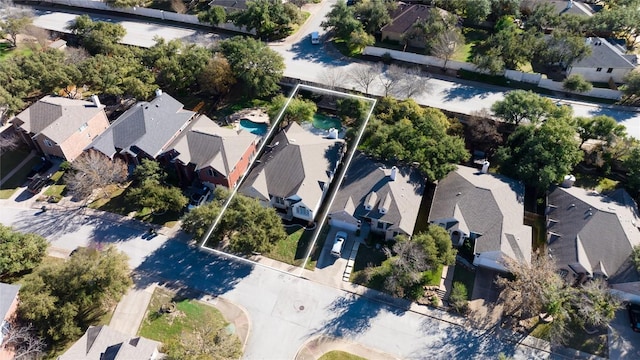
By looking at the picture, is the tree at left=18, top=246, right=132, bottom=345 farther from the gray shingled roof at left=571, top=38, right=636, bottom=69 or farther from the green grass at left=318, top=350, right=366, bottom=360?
the gray shingled roof at left=571, top=38, right=636, bottom=69

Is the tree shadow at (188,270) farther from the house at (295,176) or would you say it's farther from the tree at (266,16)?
the tree at (266,16)

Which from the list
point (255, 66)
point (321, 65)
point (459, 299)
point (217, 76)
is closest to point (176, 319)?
point (459, 299)

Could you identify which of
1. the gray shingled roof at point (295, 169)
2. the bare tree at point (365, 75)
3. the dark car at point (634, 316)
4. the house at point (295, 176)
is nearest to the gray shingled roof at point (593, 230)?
the dark car at point (634, 316)

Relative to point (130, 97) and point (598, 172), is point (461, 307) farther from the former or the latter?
point (130, 97)

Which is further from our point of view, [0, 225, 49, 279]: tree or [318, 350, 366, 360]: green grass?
[0, 225, 49, 279]: tree

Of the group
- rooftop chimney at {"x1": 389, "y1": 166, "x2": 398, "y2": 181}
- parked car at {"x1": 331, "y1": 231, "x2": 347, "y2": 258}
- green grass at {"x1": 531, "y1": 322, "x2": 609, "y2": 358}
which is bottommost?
green grass at {"x1": 531, "y1": 322, "x2": 609, "y2": 358}

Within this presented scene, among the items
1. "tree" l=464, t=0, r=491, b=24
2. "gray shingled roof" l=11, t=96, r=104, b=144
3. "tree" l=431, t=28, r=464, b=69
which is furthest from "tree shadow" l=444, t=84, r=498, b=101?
"gray shingled roof" l=11, t=96, r=104, b=144

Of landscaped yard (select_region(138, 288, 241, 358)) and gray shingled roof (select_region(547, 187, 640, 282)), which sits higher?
gray shingled roof (select_region(547, 187, 640, 282))
